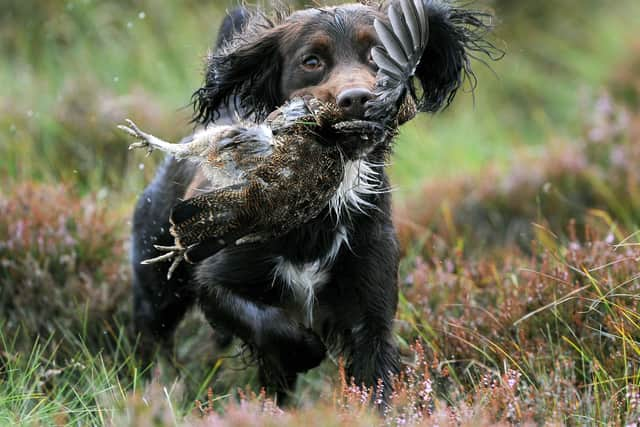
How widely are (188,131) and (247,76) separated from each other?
A: 11.3 feet

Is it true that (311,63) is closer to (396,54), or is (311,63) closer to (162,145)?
(396,54)

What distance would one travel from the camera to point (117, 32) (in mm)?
9547

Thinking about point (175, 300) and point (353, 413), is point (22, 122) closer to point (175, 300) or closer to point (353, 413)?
point (175, 300)

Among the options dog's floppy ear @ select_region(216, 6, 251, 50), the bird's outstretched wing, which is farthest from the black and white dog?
dog's floppy ear @ select_region(216, 6, 251, 50)

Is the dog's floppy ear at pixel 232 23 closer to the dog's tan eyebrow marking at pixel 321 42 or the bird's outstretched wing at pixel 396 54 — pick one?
the dog's tan eyebrow marking at pixel 321 42

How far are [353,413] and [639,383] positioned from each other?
3.63 ft

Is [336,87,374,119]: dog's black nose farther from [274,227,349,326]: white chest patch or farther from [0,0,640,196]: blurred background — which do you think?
[0,0,640,196]: blurred background

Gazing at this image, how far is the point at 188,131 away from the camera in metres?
8.02

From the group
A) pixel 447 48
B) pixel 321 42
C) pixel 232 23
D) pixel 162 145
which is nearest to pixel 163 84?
pixel 232 23

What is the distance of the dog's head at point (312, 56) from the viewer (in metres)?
4.21

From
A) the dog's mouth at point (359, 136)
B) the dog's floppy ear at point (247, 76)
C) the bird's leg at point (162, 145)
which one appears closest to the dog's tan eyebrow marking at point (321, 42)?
the dog's floppy ear at point (247, 76)

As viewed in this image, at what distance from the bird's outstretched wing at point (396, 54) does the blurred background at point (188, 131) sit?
985 mm

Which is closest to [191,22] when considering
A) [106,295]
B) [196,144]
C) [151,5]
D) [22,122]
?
[151,5]

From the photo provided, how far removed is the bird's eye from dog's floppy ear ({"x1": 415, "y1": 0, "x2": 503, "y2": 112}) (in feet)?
1.79
